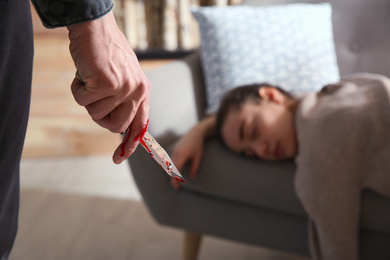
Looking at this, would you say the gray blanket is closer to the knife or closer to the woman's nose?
the woman's nose

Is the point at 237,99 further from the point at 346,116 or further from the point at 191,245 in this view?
the point at 191,245

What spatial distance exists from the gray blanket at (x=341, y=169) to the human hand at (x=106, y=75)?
0.65 metres

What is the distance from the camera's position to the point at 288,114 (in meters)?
1.28

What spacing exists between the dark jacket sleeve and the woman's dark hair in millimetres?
820

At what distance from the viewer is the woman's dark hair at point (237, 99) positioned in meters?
1.28

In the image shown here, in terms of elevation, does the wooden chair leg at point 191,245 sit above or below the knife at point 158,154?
below

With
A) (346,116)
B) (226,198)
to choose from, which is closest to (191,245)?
(226,198)

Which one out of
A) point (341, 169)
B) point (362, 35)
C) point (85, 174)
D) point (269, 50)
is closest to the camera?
point (341, 169)

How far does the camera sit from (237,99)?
1292 mm

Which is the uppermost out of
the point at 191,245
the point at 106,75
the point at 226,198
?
the point at 106,75

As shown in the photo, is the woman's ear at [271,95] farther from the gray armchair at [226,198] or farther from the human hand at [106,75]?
the human hand at [106,75]

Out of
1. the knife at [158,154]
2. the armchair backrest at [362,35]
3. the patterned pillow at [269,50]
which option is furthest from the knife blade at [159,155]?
the armchair backrest at [362,35]

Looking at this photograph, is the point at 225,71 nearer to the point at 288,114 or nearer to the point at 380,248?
the point at 288,114

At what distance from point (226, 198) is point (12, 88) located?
767 millimetres
